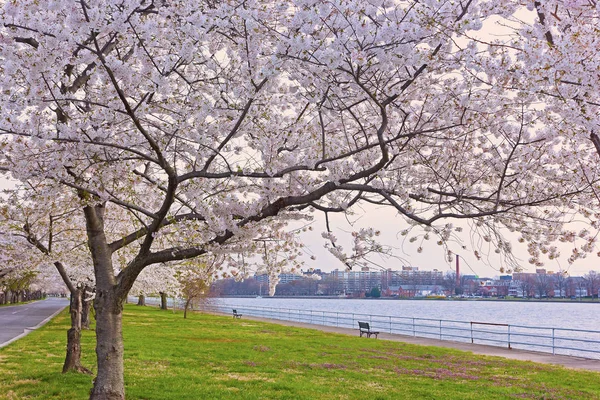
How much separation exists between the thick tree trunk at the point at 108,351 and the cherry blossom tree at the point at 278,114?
0.02 metres

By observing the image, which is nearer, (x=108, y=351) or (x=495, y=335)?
(x=108, y=351)

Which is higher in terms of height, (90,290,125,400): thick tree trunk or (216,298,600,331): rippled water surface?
(90,290,125,400): thick tree trunk

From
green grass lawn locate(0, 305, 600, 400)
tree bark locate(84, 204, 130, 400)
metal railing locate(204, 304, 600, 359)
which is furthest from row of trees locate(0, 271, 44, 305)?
metal railing locate(204, 304, 600, 359)

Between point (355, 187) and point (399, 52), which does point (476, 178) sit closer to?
point (355, 187)

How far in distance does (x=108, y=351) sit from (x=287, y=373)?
19.4 feet

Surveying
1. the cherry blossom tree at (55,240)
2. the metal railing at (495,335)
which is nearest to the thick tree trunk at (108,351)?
the cherry blossom tree at (55,240)

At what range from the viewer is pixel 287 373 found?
1218cm

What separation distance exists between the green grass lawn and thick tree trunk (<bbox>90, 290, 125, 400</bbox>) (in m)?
2.21

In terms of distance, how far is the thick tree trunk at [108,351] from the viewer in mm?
6938

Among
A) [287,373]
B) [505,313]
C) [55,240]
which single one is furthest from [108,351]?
[505,313]

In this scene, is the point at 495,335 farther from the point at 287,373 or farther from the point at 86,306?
the point at 287,373

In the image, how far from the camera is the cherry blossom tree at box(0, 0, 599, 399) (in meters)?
4.77

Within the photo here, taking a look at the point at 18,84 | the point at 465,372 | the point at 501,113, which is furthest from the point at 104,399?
the point at 465,372

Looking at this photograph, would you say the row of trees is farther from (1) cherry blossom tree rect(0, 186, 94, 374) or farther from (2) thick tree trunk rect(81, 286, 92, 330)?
(1) cherry blossom tree rect(0, 186, 94, 374)
